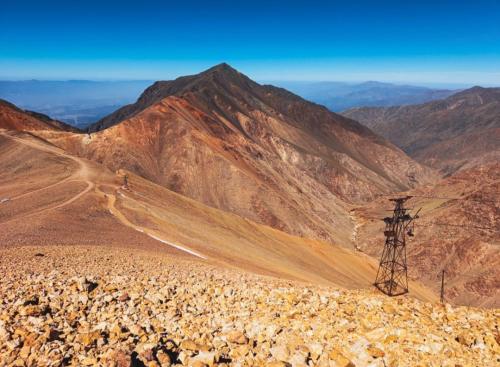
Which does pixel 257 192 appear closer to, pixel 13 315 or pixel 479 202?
pixel 479 202

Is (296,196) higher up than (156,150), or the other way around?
(156,150)

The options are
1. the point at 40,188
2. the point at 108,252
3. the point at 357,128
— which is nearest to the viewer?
the point at 108,252

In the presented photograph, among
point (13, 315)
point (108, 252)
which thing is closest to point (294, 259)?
point (108, 252)

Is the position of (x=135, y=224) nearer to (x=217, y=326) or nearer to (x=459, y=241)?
(x=217, y=326)

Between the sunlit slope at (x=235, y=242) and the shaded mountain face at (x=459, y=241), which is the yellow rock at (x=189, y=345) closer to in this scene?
the sunlit slope at (x=235, y=242)

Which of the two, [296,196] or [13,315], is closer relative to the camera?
[13,315]

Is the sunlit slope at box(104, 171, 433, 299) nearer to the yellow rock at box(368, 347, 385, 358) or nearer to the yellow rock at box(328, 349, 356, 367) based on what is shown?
the yellow rock at box(328, 349, 356, 367)

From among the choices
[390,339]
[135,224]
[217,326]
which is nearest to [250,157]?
[135,224]
